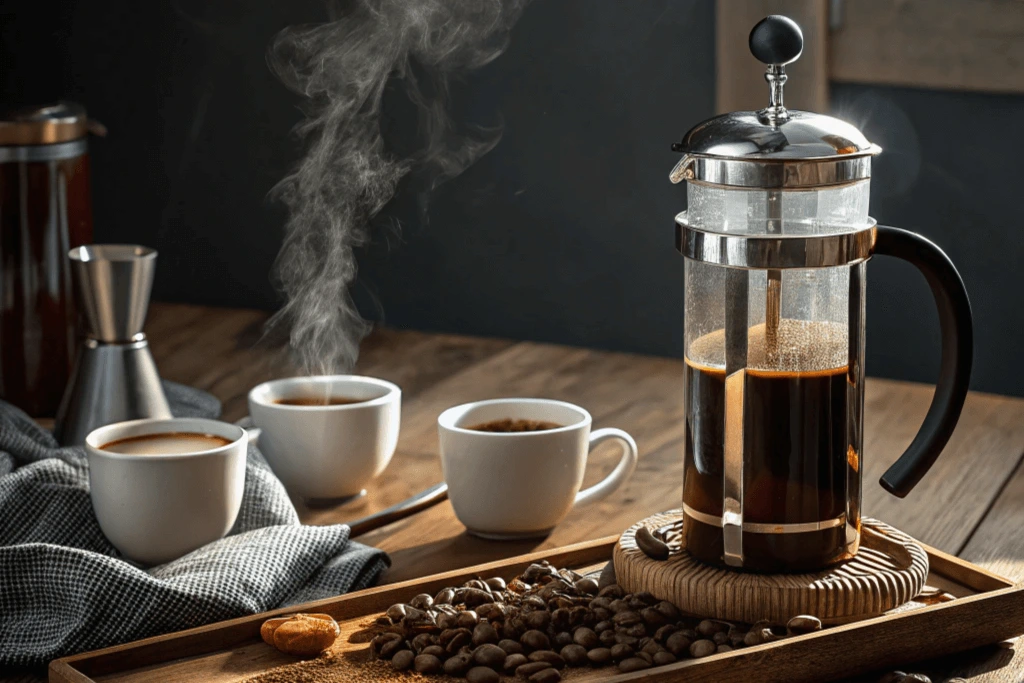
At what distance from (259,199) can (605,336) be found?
739mm

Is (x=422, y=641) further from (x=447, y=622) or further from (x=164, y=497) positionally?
(x=164, y=497)

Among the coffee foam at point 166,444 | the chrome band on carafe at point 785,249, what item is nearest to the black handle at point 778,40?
the chrome band on carafe at point 785,249

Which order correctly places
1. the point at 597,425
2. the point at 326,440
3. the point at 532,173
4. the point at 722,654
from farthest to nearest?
1. the point at 532,173
2. the point at 597,425
3. the point at 326,440
4. the point at 722,654

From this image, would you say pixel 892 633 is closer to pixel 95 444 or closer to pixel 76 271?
pixel 95 444

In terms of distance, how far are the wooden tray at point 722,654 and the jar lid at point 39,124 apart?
877mm

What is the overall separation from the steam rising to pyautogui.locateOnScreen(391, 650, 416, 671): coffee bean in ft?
1.64

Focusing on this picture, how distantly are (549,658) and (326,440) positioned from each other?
1.39 ft

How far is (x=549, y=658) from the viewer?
91 centimetres

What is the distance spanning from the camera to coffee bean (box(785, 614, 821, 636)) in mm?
918

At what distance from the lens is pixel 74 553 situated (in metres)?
1.02

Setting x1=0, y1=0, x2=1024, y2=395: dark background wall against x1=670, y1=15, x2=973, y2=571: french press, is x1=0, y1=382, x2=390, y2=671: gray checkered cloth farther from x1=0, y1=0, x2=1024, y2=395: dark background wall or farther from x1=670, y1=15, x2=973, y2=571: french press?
x1=0, y1=0, x2=1024, y2=395: dark background wall

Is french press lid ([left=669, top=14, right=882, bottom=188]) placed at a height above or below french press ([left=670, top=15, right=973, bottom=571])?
above

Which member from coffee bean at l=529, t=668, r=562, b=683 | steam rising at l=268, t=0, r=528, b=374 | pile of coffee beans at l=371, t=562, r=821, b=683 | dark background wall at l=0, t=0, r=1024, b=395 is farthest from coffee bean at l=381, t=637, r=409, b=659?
dark background wall at l=0, t=0, r=1024, b=395

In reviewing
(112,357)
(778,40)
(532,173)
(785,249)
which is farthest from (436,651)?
(532,173)
